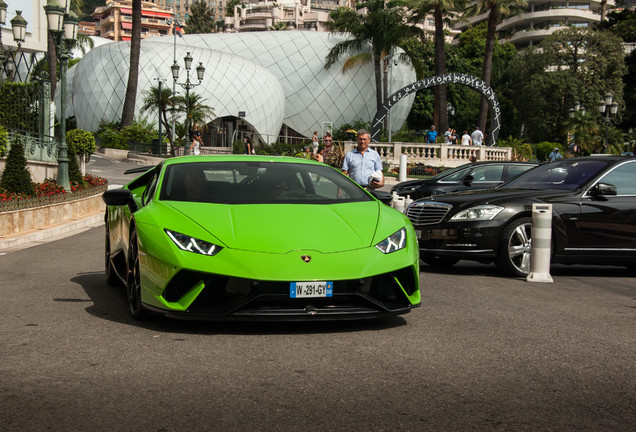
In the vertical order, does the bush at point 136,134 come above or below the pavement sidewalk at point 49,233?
above

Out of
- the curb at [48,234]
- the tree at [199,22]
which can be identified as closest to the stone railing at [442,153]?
the curb at [48,234]

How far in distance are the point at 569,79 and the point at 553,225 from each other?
64428 millimetres

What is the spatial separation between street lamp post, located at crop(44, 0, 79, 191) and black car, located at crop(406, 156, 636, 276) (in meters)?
13.0

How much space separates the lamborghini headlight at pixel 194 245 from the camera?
5.74 meters

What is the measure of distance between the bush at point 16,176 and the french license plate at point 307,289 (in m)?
13.1

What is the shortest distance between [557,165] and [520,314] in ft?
15.5

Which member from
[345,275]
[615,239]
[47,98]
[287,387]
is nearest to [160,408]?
[287,387]

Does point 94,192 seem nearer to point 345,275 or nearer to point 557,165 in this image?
point 557,165

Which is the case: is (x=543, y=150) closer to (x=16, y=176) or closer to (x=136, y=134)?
(x=136, y=134)

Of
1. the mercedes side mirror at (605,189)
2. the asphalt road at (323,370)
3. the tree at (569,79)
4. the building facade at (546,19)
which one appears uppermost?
the building facade at (546,19)

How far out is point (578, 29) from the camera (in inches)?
2904

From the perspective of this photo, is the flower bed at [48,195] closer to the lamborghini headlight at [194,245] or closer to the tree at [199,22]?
the lamborghini headlight at [194,245]

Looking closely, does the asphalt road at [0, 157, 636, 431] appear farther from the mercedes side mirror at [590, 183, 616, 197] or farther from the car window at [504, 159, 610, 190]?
the car window at [504, 159, 610, 190]

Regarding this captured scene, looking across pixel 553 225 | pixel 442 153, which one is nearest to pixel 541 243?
pixel 553 225
